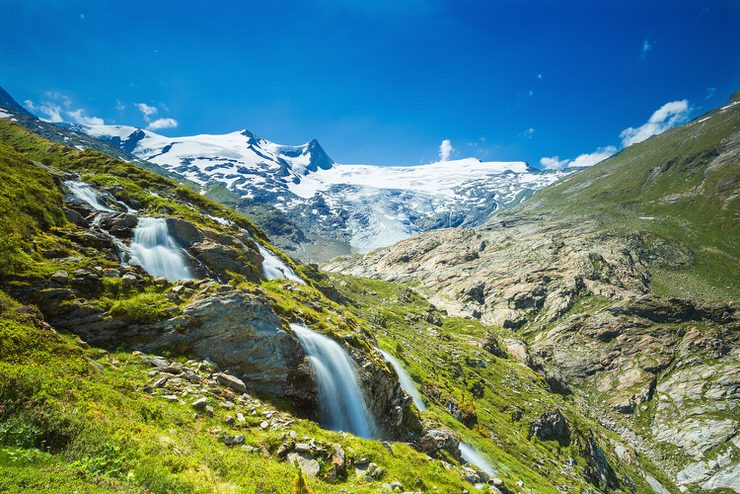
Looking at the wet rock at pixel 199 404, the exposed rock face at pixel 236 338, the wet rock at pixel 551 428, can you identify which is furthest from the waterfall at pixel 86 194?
the wet rock at pixel 551 428

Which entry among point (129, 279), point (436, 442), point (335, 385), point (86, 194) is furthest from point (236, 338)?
point (86, 194)

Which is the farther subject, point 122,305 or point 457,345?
point 457,345

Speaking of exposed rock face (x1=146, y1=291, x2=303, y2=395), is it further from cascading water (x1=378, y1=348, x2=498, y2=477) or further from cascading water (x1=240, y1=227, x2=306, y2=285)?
cascading water (x1=240, y1=227, x2=306, y2=285)

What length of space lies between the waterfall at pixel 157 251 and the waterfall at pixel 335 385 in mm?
13468

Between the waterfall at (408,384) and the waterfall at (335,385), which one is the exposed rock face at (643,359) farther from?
the waterfall at (335,385)

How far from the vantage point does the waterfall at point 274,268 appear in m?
51.7

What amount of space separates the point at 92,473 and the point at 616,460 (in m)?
115

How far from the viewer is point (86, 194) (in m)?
39.2

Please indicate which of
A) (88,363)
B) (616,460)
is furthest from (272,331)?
(616,460)

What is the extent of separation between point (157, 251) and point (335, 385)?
21.6 m

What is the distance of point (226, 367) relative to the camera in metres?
21.0

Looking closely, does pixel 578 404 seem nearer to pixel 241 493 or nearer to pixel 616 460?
pixel 616 460

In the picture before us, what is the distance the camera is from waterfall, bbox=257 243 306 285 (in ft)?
170

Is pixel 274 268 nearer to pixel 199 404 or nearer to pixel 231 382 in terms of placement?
pixel 231 382
